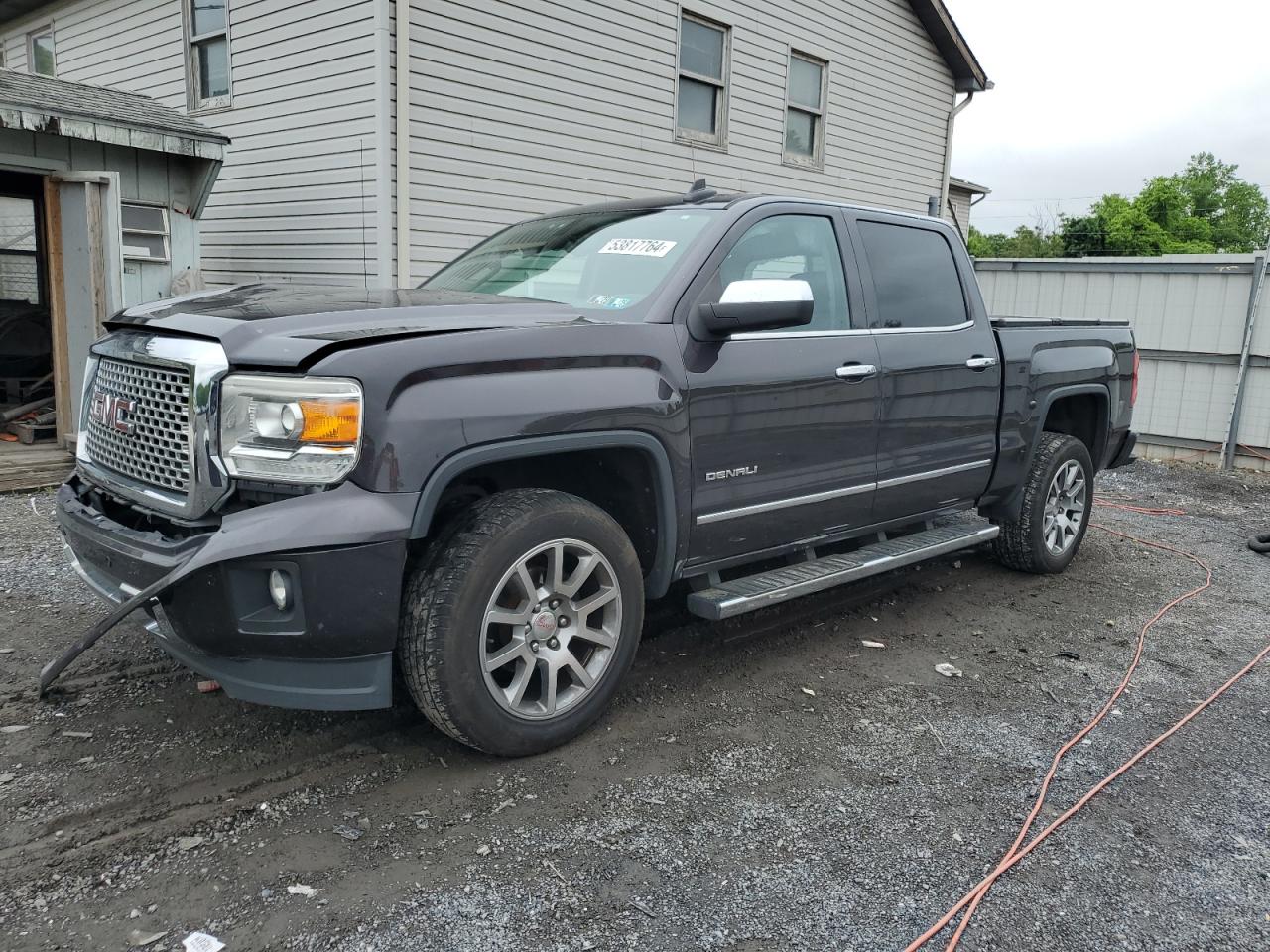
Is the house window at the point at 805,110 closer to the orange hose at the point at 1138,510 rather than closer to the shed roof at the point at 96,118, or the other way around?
the orange hose at the point at 1138,510

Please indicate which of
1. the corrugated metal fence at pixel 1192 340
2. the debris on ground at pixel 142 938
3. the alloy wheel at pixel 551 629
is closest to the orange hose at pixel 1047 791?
the alloy wheel at pixel 551 629

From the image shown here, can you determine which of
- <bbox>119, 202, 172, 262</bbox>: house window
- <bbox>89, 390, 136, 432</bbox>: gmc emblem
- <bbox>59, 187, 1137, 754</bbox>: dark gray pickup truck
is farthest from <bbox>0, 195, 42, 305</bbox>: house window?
<bbox>89, 390, 136, 432</bbox>: gmc emblem

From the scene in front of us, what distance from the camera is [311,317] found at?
2951 mm

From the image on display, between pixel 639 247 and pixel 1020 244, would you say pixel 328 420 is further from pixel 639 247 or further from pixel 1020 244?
pixel 1020 244

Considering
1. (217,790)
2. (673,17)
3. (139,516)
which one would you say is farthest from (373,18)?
(217,790)

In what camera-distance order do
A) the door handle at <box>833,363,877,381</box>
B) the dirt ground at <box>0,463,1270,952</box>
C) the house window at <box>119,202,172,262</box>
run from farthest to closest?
1. the house window at <box>119,202,172,262</box>
2. the door handle at <box>833,363,877,381</box>
3. the dirt ground at <box>0,463,1270,952</box>

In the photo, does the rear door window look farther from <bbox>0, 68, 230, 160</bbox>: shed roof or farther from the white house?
<bbox>0, 68, 230, 160</bbox>: shed roof

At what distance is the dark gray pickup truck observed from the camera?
9.04 feet

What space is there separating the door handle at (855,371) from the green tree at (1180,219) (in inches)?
1959

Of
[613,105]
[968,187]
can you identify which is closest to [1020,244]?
[968,187]

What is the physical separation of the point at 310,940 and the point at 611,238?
9.14 ft

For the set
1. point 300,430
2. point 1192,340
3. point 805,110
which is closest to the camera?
point 300,430

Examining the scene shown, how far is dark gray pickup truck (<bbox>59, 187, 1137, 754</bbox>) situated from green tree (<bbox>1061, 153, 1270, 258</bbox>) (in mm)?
49745

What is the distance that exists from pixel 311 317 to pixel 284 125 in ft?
24.7
